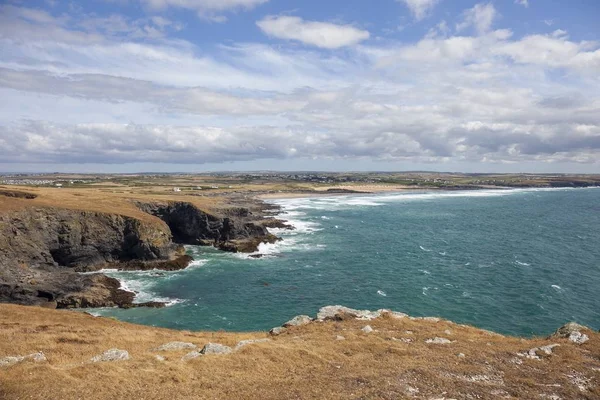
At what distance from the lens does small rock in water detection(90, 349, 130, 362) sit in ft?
72.3

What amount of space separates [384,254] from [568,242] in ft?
152

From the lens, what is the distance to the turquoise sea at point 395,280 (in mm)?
47188

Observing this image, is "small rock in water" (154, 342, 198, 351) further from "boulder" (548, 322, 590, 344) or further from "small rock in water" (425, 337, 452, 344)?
"boulder" (548, 322, 590, 344)

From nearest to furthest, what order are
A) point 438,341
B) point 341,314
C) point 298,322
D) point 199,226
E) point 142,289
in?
1. point 438,341
2. point 298,322
3. point 341,314
4. point 142,289
5. point 199,226

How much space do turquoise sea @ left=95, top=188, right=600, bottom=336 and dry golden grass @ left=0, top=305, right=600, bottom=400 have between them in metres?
17.8

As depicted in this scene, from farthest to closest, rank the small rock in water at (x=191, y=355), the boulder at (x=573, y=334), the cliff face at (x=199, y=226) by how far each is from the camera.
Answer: the cliff face at (x=199, y=226), the boulder at (x=573, y=334), the small rock in water at (x=191, y=355)

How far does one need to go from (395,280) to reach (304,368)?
42627 mm

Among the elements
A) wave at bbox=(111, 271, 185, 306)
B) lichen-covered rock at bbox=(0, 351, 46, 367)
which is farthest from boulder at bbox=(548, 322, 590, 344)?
wave at bbox=(111, 271, 185, 306)

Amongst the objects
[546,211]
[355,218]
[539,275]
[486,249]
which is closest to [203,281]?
[539,275]

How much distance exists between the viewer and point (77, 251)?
62.1m

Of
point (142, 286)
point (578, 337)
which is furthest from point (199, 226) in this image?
point (578, 337)

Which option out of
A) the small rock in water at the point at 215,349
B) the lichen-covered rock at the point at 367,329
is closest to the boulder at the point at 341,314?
the lichen-covered rock at the point at 367,329

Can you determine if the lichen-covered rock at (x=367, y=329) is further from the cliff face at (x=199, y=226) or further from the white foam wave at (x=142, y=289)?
the cliff face at (x=199, y=226)

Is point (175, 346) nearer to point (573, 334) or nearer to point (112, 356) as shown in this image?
point (112, 356)
